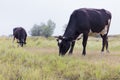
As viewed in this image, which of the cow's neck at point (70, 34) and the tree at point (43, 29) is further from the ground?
the cow's neck at point (70, 34)

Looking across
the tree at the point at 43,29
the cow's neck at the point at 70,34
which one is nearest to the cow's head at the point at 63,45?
the cow's neck at the point at 70,34

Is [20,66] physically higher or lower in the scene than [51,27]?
higher

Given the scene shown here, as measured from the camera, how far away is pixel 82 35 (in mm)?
19203

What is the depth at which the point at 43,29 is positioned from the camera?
3836 inches

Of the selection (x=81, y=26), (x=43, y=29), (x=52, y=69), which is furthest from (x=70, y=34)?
(x=43, y=29)

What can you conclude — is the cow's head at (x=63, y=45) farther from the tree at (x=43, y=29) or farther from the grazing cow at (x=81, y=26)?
the tree at (x=43, y=29)

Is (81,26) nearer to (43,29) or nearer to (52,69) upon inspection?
(52,69)

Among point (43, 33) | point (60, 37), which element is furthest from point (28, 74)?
point (43, 33)

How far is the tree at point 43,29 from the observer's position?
96.8 metres

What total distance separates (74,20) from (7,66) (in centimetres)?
669

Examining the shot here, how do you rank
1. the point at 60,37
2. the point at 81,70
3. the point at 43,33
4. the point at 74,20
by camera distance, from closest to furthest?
the point at 81,70 → the point at 60,37 → the point at 74,20 → the point at 43,33

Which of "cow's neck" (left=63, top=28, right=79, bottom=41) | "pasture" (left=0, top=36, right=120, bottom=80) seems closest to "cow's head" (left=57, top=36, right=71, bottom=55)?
"cow's neck" (left=63, top=28, right=79, bottom=41)

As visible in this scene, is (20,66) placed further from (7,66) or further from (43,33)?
(43,33)

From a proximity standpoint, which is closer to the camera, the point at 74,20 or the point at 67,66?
the point at 67,66
